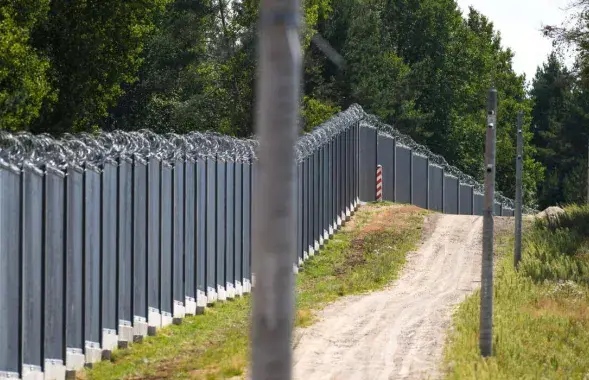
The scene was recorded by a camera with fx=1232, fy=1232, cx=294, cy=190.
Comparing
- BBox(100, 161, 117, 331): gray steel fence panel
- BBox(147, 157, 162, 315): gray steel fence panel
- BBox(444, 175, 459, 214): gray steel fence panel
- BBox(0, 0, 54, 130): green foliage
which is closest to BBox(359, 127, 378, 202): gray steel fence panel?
BBox(444, 175, 459, 214): gray steel fence panel

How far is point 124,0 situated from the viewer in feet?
141

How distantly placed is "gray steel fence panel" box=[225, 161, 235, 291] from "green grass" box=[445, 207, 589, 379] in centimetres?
467

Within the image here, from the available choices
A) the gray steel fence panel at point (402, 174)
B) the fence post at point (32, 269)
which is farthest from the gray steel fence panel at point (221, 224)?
the gray steel fence panel at point (402, 174)

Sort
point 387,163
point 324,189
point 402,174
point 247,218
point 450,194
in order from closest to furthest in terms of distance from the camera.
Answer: point 247,218, point 324,189, point 387,163, point 402,174, point 450,194

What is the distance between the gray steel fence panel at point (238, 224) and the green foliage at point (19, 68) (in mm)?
11059

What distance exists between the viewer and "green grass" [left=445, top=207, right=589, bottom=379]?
15.1m

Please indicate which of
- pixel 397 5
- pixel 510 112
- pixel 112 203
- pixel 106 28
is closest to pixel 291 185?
pixel 112 203

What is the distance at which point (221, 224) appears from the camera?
23141 millimetres

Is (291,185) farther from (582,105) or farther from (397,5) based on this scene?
(582,105)

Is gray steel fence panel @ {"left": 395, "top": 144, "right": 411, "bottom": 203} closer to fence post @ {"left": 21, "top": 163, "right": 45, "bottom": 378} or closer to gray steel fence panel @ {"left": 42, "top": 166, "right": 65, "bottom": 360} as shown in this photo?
gray steel fence panel @ {"left": 42, "top": 166, "right": 65, "bottom": 360}

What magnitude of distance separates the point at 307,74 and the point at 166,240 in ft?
140

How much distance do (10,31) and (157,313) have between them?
18.3 m

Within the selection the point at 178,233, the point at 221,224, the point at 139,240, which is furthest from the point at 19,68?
the point at 139,240

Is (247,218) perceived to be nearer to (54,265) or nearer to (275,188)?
(54,265)
